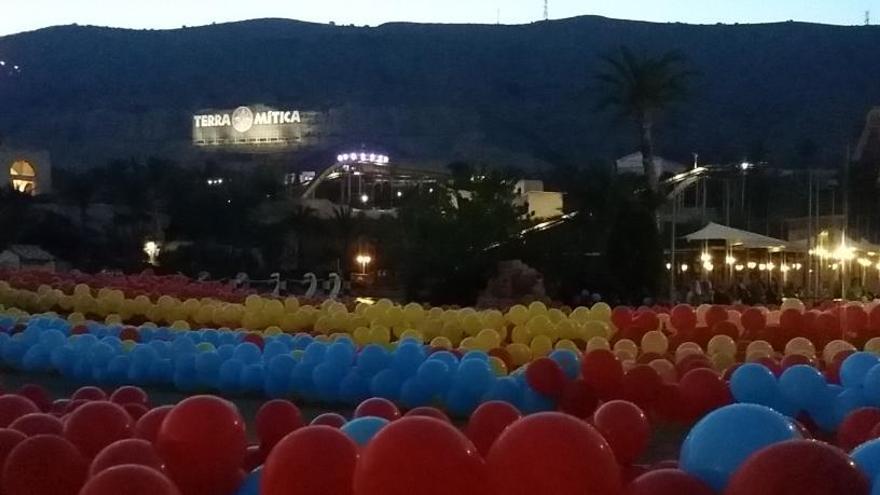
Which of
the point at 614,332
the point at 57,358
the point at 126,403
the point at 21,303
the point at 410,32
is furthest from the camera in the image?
the point at 410,32

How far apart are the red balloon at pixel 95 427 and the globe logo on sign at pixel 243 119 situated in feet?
289

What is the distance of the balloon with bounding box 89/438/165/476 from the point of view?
5609 millimetres

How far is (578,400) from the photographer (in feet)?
37.2

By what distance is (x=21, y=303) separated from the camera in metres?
21.5

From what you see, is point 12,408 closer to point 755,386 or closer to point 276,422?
point 276,422

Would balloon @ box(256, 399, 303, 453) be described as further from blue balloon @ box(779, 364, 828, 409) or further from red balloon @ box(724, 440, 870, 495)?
blue balloon @ box(779, 364, 828, 409)

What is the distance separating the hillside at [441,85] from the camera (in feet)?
348

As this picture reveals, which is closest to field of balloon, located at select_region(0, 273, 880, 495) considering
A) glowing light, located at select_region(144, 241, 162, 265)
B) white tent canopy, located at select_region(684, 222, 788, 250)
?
white tent canopy, located at select_region(684, 222, 788, 250)

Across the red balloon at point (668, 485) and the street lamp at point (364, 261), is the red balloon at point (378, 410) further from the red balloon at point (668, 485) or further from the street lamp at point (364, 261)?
the street lamp at point (364, 261)

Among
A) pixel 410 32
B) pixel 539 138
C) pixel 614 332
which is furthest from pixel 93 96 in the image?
pixel 614 332

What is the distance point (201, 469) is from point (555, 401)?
19.2 ft

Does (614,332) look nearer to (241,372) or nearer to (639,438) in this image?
(241,372)

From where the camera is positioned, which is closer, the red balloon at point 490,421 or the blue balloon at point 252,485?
the blue balloon at point 252,485

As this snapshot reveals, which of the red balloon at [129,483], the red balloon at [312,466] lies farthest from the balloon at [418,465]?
the red balloon at [129,483]
